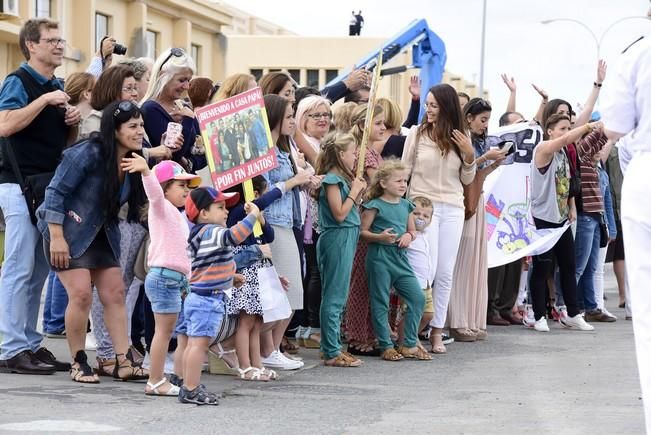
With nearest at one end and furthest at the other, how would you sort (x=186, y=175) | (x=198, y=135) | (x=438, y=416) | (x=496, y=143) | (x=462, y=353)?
(x=438, y=416), (x=186, y=175), (x=198, y=135), (x=462, y=353), (x=496, y=143)

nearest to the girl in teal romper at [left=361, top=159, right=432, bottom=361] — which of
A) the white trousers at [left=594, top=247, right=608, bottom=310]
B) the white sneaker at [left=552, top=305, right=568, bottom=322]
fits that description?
the white sneaker at [left=552, top=305, right=568, bottom=322]

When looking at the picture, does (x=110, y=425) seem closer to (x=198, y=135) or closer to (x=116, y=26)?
(x=198, y=135)

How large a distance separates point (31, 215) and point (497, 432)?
350 cm

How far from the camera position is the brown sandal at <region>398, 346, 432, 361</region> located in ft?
32.2

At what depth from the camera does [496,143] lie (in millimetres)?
12828

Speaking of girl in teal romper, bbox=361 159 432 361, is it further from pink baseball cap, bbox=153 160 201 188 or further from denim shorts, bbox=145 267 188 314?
denim shorts, bbox=145 267 188 314

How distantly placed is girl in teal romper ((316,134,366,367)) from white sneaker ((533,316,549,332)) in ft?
11.2

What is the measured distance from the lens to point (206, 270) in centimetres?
753

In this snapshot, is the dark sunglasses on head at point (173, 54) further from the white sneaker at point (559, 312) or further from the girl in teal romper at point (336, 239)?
the white sneaker at point (559, 312)

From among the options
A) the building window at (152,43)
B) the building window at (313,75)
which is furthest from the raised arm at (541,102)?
the building window at (313,75)

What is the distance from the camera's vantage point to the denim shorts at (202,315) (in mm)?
7430

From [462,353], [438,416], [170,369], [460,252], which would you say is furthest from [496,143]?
[438,416]

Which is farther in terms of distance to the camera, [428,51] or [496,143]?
[428,51]

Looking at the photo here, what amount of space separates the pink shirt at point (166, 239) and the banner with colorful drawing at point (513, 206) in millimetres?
5582
